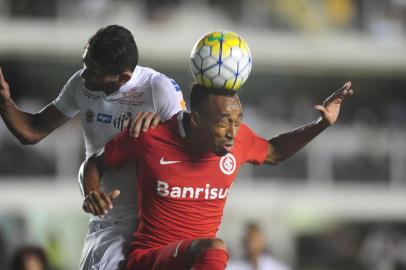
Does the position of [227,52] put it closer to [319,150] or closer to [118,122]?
[118,122]

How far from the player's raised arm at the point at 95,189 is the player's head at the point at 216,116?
668 mm

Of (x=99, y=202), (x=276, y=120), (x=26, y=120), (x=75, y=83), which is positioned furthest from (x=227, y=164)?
(x=276, y=120)

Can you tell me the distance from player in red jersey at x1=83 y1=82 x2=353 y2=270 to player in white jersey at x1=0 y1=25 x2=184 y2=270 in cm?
22

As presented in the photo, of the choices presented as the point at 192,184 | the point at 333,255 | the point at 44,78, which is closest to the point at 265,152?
the point at 192,184

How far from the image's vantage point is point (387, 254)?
24.7m

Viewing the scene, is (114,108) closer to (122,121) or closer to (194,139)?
(122,121)

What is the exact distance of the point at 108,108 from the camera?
7578mm

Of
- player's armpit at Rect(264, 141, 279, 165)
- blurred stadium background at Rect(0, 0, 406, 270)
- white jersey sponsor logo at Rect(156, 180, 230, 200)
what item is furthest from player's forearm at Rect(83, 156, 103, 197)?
blurred stadium background at Rect(0, 0, 406, 270)

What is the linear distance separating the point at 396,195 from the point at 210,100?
20.0 meters

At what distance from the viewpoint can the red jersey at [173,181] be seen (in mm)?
7164

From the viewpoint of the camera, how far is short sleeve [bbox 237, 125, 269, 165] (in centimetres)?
745

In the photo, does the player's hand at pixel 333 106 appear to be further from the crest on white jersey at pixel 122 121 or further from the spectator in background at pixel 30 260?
the spectator in background at pixel 30 260

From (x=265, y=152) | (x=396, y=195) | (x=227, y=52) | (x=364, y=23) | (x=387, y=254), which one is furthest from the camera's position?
(x=364, y=23)

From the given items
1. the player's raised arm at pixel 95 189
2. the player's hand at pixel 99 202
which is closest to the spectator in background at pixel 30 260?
the player's raised arm at pixel 95 189
